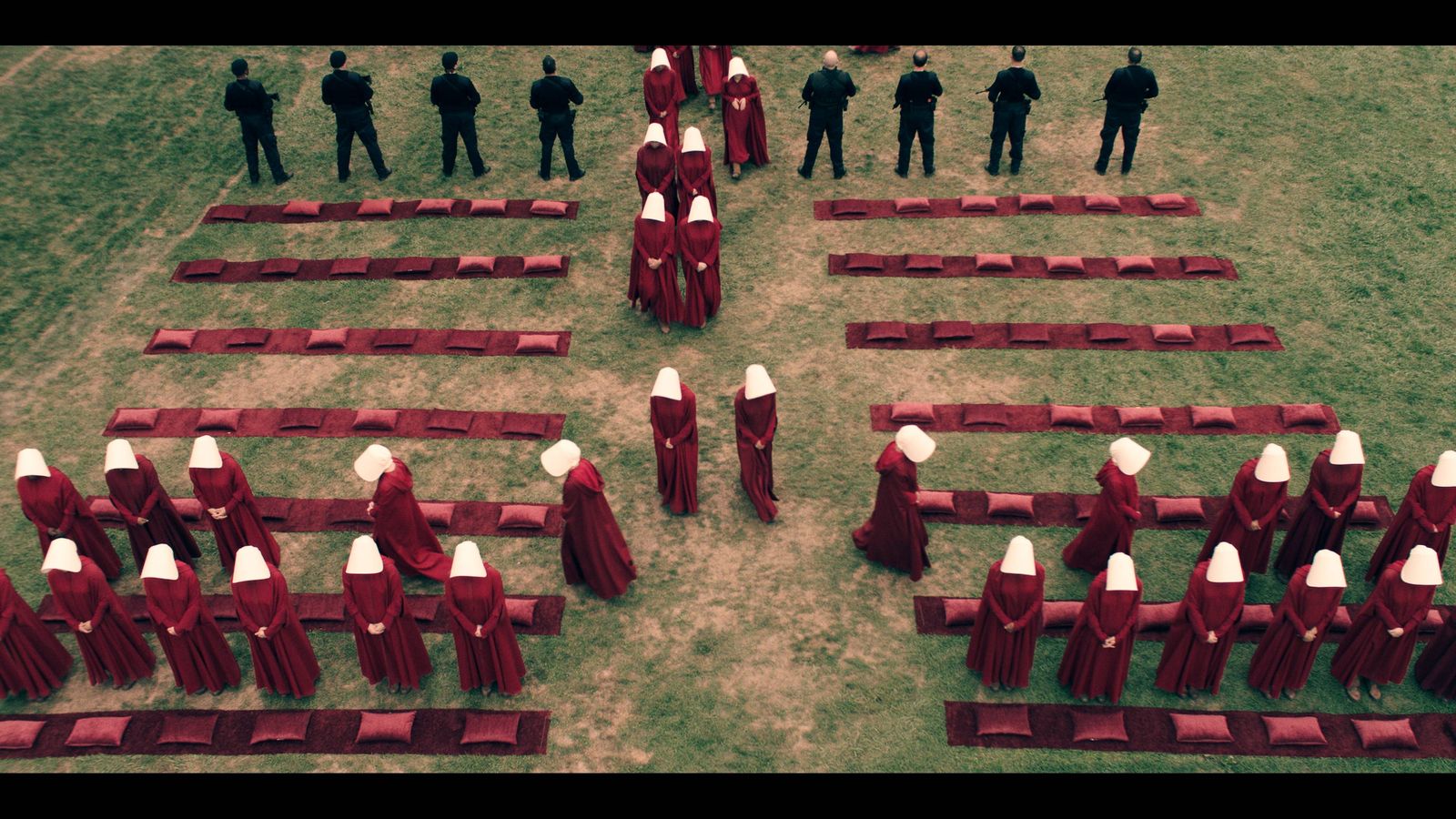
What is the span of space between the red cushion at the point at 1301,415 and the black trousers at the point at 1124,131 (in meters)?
4.09

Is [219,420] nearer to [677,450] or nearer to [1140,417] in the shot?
[677,450]

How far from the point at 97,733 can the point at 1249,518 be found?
8.97 meters

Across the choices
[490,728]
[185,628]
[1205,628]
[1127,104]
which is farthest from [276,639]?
[1127,104]

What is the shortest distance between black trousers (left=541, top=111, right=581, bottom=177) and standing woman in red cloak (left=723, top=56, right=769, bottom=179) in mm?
1776

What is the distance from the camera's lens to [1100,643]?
367 inches

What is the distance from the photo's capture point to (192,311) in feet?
44.7

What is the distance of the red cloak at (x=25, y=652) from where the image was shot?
9.65 m

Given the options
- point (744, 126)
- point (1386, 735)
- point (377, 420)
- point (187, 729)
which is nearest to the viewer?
point (1386, 735)

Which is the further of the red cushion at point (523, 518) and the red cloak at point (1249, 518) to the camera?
the red cushion at point (523, 518)

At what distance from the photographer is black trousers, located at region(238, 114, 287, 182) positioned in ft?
48.5

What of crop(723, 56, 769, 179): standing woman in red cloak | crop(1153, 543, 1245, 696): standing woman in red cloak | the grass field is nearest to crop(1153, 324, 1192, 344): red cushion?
the grass field

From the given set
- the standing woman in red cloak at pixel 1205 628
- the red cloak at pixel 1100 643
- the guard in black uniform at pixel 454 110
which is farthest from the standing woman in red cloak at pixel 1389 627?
the guard in black uniform at pixel 454 110

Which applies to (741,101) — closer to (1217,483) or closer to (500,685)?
(1217,483)

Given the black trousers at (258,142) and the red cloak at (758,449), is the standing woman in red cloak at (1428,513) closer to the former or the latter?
the red cloak at (758,449)
